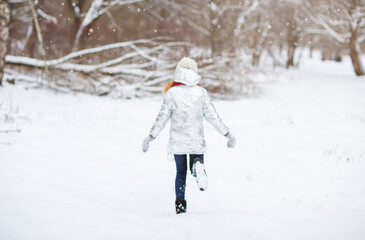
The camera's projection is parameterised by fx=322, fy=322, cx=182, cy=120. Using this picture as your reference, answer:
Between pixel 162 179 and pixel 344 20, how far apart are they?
18.7m

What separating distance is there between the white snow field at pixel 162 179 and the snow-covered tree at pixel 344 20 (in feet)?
37.9

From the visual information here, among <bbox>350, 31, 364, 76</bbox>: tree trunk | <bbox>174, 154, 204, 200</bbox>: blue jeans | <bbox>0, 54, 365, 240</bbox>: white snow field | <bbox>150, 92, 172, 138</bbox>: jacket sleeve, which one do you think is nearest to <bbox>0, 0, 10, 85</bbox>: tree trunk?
<bbox>0, 54, 365, 240</bbox>: white snow field

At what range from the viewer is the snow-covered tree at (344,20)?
18.4 m

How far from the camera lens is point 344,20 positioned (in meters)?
19.2

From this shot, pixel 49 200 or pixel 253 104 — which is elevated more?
pixel 253 104

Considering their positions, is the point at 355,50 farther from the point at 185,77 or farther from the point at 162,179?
the point at 185,77

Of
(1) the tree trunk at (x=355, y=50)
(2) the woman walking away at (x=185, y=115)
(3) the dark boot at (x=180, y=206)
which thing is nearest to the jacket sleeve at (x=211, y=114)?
(2) the woman walking away at (x=185, y=115)

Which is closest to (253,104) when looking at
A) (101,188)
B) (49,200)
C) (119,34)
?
(119,34)

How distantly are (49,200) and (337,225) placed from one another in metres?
3.19

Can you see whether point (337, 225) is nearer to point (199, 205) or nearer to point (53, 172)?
point (199, 205)

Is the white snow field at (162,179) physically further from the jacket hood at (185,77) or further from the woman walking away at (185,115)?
the jacket hood at (185,77)

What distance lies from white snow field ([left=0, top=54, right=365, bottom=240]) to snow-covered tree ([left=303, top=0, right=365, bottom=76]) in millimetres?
11538

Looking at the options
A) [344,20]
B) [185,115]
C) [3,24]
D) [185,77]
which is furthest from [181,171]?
[344,20]

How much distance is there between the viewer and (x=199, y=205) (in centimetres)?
414
